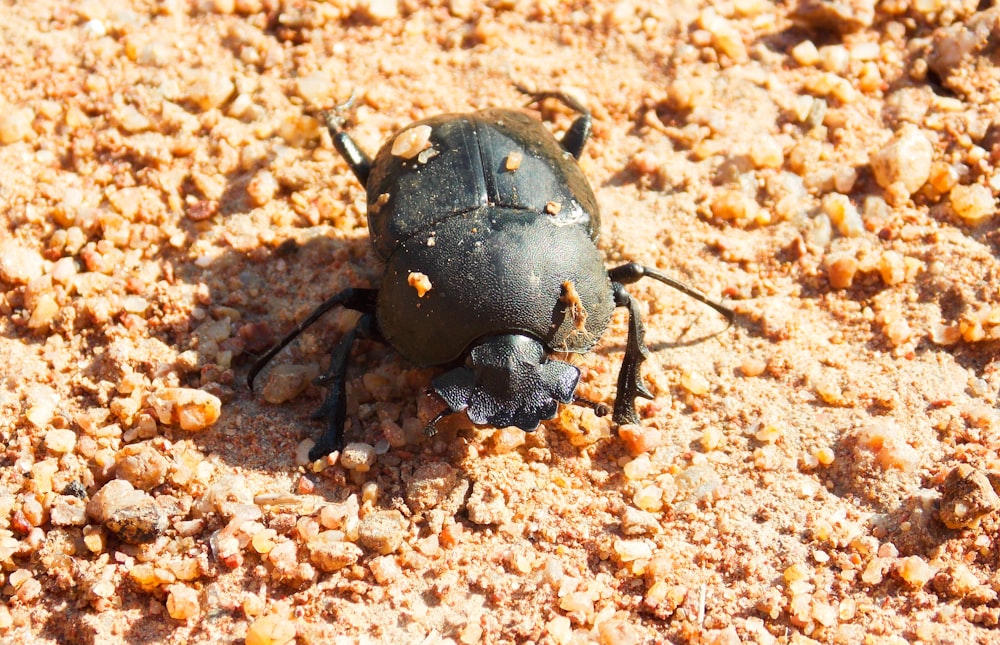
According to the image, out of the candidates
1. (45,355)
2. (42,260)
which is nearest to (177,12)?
(42,260)

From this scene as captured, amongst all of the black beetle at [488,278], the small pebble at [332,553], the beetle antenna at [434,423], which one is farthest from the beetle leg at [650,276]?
the small pebble at [332,553]

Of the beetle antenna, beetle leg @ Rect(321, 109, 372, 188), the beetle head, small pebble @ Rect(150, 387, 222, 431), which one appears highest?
beetle leg @ Rect(321, 109, 372, 188)

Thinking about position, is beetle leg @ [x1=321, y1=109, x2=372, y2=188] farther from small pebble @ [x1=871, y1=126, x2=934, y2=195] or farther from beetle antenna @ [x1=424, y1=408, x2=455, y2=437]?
small pebble @ [x1=871, y1=126, x2=934, y2=195]

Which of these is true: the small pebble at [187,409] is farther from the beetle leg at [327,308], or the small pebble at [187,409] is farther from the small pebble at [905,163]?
the small pebble at [905,163]

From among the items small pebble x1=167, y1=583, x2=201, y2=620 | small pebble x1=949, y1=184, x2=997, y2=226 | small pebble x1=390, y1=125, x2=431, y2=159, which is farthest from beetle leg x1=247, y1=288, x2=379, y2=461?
small pebble x1=949, y1=184, x2=997, y2=226

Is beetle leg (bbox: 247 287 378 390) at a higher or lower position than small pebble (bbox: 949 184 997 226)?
lower

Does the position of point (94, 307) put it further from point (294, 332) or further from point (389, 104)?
point (389, 104)

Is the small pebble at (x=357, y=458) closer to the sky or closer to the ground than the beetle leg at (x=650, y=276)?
closer to the ground
